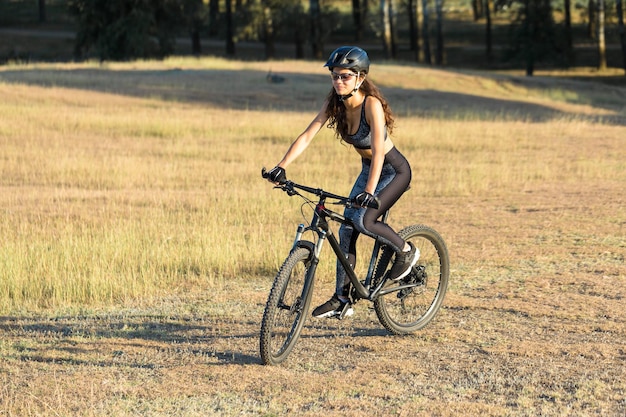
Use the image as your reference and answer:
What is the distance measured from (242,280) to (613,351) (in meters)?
3.93

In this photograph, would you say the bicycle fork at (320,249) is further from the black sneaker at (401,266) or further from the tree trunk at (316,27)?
the tree trunk at (316,27)

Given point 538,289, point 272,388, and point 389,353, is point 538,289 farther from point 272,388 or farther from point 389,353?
point 272,388

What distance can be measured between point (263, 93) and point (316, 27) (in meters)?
23.2

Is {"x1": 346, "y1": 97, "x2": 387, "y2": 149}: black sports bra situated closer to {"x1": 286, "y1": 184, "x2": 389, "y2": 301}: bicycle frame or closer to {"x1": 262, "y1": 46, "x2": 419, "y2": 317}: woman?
{"x1": 262, "y1": 46, "x2": 419, "y2": 317}: woman

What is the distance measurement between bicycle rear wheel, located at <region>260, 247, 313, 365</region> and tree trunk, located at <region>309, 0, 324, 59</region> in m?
51.3

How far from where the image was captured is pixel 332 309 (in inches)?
281

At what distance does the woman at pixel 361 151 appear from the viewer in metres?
6.78

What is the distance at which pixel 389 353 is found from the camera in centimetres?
737

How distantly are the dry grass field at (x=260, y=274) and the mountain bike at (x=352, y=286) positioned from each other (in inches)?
6.9

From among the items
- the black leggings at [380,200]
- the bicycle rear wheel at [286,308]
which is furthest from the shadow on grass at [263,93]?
the bicycle rear wheel at [286,308]

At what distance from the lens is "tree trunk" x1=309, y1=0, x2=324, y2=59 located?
188 ft

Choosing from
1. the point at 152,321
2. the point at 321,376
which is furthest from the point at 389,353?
the point at 152,321

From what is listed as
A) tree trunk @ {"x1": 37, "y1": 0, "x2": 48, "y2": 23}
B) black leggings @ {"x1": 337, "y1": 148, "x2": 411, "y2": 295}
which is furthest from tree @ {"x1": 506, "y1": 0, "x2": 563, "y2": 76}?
black leggings @ {"x1": 337, "y1": 148, "x2": 411, "y2": 295}

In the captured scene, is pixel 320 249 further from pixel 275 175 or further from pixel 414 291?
pixel 414 291
